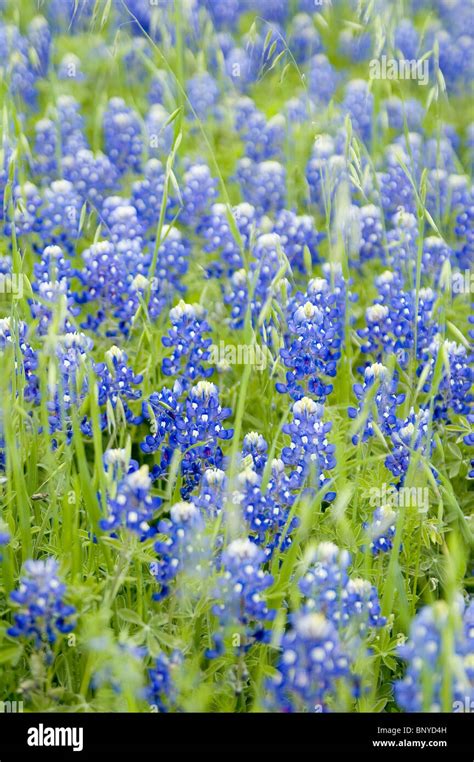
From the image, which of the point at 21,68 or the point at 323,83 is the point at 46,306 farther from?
the point at 323,83

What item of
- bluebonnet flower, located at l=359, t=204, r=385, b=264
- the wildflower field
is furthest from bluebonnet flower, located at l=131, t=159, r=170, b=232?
bluebonnet flower, located at l=359, t=204, r=385, b=264

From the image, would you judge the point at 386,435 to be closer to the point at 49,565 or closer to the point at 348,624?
the point at 348,624

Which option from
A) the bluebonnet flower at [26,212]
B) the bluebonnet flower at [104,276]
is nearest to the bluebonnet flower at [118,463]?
the bluebonnet flower at [104,276]

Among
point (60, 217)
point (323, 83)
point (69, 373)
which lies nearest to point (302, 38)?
point (323, 83)

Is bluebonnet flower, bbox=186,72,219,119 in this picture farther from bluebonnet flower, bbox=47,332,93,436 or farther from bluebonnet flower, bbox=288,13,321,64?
bluebonnet flower, bbox=47,332,93,436
